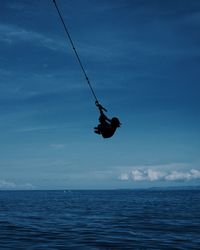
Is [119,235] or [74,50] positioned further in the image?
[119,235]

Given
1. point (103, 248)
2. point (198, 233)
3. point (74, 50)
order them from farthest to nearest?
point (198, 233), point (103, 248), point (74, 50)

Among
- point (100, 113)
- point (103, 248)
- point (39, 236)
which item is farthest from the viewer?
point (39, 236)

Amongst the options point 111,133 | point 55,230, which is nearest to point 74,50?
point 111,133

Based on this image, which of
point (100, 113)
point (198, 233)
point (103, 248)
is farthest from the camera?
point (198, 233)

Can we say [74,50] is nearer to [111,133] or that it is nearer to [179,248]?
[111,133]

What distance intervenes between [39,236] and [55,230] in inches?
157

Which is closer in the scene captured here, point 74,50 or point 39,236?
point 74,50

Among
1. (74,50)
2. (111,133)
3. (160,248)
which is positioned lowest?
(160,248)

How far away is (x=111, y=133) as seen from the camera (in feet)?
52.3

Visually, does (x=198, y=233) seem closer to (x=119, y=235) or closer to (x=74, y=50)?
(x=119, y=235)

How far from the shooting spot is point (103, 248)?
22406mm

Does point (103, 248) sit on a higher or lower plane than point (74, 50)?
lower

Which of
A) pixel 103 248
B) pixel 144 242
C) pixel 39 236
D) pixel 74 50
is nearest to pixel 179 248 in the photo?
pixel 144 242

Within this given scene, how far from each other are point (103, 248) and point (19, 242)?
6.69 m
